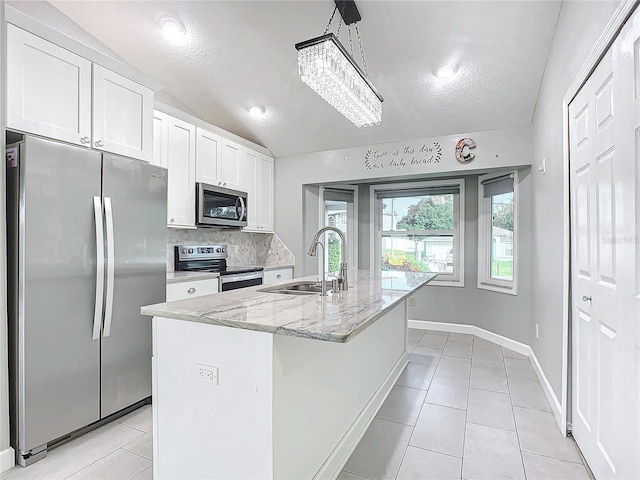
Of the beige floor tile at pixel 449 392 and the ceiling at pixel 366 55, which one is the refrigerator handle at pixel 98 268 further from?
the beige floor tile at pixel 449 392

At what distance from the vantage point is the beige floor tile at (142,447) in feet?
6.46

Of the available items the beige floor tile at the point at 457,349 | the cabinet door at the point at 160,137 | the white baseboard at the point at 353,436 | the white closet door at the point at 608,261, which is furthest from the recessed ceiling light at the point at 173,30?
the beige floor tile at the point at 457,349

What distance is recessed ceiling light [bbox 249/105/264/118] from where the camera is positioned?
152 inches

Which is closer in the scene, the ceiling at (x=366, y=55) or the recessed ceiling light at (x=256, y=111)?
the ceiling at (x=366, y=55)

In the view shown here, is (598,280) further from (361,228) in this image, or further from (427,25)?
(361,228)

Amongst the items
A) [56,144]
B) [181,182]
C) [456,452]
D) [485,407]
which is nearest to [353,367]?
[456,452]

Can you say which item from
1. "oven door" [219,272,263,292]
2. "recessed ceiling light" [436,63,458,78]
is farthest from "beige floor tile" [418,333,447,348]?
"recessed ceiling light" [436,63,458,78]

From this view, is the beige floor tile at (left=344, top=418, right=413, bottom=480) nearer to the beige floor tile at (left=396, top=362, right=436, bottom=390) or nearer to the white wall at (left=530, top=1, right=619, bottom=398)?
the beige floor tile at (left=396, top=362, right=436, bottom=390)

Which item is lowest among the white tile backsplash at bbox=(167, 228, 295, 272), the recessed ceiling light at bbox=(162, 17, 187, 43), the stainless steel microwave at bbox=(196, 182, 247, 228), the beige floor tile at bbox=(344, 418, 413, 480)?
the beige floor tile at bbox=(344, 418, 413, 480)

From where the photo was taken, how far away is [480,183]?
4.34 m

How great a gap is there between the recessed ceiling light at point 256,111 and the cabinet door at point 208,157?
19.0 inches

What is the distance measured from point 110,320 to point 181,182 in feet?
5.00

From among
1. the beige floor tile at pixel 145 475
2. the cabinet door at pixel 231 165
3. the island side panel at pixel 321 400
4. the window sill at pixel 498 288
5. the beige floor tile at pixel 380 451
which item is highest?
the cabinet door at pixel 231 165

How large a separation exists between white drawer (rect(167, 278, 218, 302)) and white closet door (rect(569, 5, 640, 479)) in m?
2.69
